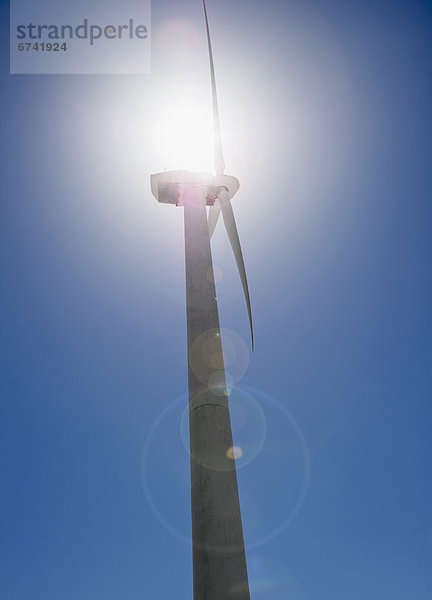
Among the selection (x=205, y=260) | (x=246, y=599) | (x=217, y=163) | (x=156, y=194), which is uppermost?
(x=217, y=163)

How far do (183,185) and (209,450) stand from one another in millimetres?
11624

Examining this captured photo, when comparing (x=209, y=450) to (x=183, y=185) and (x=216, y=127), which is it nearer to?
(x=183, y=185)

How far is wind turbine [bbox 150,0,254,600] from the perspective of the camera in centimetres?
689

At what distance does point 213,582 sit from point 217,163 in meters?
17.4

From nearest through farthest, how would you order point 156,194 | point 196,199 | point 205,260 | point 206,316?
point 206,316 < point 205,260 < point 196,199 < point 156,194

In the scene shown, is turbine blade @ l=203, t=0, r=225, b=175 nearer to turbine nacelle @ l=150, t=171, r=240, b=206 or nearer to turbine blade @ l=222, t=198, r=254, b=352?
turbine nacelle @ l=150, t=171, r=240, b=206

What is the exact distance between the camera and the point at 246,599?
6.77 meters

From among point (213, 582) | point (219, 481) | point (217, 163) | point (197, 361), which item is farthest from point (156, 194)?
point (213, 582)

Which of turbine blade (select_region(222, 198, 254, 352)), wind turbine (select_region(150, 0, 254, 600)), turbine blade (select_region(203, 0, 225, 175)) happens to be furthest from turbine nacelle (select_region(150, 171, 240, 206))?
wind turbine (select_region(150, 0, 254, 600))

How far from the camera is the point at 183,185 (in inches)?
642

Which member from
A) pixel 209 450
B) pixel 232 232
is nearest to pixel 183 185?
pixel 232 232

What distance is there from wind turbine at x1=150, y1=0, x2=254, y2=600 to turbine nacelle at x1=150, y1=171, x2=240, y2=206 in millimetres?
4339

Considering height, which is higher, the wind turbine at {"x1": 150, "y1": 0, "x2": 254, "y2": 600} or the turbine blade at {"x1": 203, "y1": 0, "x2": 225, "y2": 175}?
the turbine blade at {"x1": 203, "y1": 0, "x2": 225, "y2": 175}

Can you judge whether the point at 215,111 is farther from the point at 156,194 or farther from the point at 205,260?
the point at 205,260
